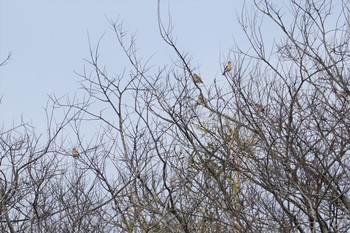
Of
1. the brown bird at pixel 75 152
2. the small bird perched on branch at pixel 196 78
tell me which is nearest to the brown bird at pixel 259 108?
the small bird perched on branch at pixel 196 78

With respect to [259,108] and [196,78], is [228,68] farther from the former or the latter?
[259,108]

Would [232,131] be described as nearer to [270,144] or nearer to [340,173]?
[270,144]

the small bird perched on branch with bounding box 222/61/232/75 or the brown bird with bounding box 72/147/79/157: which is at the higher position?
the brown bird with bounding box 72/147/79/157

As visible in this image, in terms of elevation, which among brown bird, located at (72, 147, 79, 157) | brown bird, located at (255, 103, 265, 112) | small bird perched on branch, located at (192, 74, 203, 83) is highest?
brown bird, located at (72, 147, 79, 157)

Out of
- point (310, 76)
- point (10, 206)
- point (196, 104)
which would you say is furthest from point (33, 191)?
point (310, 76)

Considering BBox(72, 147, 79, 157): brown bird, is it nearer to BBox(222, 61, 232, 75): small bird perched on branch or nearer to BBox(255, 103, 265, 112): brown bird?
BBox(222, 61, 232, 75): small bird perched on branch

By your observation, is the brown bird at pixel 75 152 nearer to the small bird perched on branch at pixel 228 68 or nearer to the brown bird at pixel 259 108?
the small bird perched on branch at pixel 228 68

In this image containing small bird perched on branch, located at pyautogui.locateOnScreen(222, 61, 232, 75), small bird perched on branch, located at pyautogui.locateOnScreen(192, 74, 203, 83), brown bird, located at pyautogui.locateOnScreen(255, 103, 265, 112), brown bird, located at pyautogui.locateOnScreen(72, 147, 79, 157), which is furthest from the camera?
brown bird, located at pyautogui.locateOnScreen(72, 147, 79, 157)

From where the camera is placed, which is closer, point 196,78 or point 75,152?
point 196,78

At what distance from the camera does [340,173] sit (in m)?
5.86

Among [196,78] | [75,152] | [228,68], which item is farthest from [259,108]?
[75,152]

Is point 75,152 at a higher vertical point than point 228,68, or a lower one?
higher

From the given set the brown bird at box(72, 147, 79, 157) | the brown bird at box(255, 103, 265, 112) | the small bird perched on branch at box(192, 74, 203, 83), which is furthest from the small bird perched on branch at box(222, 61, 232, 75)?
the brown bird at box(72, 147, 79, 157)

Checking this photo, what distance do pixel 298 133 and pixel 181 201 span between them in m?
1.22
